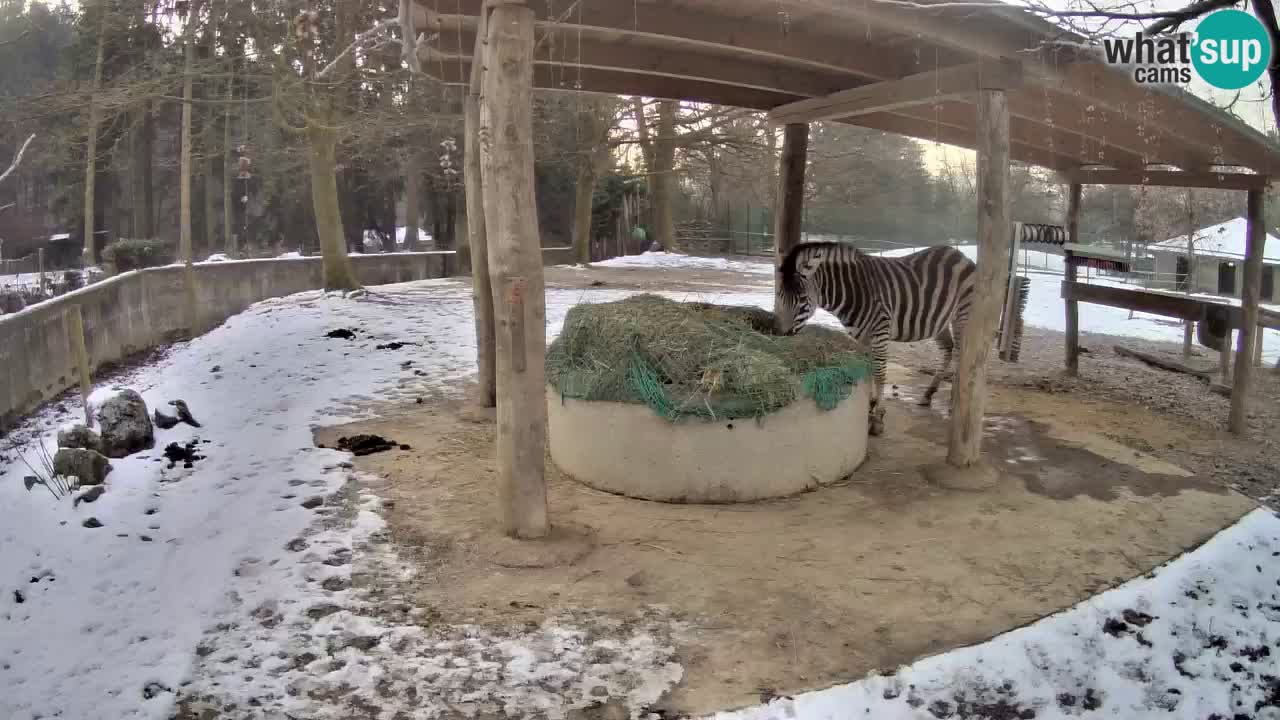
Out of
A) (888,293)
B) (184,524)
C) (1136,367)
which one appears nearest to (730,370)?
(888,293)

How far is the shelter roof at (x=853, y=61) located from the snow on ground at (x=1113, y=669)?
9.73ft

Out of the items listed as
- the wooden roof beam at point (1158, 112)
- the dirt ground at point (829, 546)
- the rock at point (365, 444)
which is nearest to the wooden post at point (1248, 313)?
the dirt ground at point (829, 546)

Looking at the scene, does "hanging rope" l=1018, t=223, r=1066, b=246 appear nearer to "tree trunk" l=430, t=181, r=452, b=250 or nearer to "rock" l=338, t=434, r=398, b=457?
"rock" l=338, t=434, r=398, b=457

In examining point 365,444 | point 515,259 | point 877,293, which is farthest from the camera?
point 877,293

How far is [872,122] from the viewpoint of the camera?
28.2ft

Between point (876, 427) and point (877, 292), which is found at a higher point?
point (877, 292)

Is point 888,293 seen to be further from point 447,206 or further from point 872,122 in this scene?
point 447,206

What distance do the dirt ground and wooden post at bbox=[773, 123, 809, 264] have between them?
2240 mm

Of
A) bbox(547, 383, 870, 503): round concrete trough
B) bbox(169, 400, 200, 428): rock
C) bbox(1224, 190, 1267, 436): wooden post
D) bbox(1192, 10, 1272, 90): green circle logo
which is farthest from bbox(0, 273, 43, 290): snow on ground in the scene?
bbox(1224, 190, 1267, 436): wooden post

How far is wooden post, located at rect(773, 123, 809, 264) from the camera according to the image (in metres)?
8.39

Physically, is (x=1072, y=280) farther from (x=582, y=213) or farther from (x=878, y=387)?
(x=582, y=213)

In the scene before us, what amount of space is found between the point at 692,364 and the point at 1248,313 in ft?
19.3

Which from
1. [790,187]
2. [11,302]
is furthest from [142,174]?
[790,187]

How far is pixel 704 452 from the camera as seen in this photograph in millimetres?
5422
